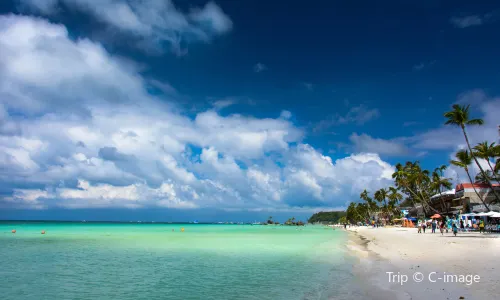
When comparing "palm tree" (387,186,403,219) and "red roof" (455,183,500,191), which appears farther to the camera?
"palm tree" (387,186,403,219)

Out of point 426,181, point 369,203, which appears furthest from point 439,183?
point 369,203

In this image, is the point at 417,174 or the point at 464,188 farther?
the point at 417,174

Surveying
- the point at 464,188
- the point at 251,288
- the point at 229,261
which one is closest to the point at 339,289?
the point at 251,288

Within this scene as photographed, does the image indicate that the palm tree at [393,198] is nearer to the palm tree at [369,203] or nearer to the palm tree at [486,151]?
the palm tree at [369,203]

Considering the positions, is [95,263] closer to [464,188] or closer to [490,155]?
[490,155]

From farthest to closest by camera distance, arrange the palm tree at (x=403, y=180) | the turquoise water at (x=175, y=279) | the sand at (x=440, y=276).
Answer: the palm tree at (x=403, y=180), the turquoise water at (x=175, y=279), the sand at (x=440, y=276)

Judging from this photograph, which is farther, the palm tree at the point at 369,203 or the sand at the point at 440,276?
the palm tree at the point at 369,203

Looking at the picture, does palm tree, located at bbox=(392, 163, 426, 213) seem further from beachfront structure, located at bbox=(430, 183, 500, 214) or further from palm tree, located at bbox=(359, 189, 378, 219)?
palm tree, located at bbox=(359, 189, 378, 219)

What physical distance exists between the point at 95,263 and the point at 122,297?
8.82m

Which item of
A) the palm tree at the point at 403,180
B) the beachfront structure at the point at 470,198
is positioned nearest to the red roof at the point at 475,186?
the beachfront structure at the point at 470,198

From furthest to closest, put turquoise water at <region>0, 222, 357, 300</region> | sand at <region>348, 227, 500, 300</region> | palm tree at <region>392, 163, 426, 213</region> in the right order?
palm tree at <region>392, 163, 426, 213</region> → turquoise water at <region>0, 222, 357, 300</region> → sand at <region>348, 227, 500, 300</region>

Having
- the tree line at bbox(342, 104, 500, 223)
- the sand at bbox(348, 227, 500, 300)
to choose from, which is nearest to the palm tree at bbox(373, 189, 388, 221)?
the tree line at bbox(342, 104, 500, 223)

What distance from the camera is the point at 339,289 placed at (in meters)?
10.9

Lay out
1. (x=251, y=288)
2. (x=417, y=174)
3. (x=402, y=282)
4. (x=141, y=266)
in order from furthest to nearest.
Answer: (x=417, y=174), (x=141, y=266), (x=251, y=288), (x=402, y=282)
